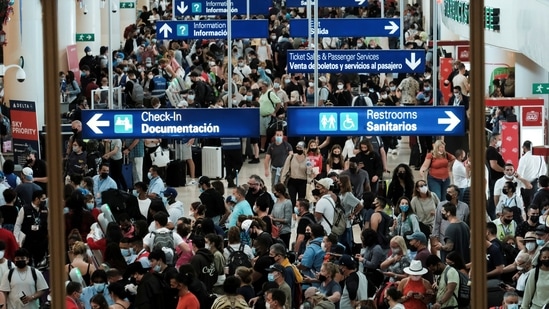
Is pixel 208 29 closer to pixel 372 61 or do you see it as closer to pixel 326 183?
pixel 372 61

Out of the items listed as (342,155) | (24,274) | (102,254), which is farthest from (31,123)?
(24,274)

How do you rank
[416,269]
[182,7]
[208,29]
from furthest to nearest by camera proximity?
[182,7] → [208,29] → [416,269]

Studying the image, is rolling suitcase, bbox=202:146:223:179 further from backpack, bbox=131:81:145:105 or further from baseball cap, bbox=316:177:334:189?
baseball cap, bbox=316:177:334:189

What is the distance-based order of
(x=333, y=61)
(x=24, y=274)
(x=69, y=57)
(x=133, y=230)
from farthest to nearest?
(x=69, y=57) → (x=333, y=61) → (x=133, y=230) → (x=24, y=274)

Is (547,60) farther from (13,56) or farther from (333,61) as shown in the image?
(13,56)

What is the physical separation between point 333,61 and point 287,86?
4.42m

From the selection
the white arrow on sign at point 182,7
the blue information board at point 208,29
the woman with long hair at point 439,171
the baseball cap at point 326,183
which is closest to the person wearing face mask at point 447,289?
the baseball cap at point 326,183

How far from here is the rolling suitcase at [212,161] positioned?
20.0 metres

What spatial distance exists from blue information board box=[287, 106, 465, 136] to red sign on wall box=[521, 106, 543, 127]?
4.88m

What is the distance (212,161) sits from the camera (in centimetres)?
2008

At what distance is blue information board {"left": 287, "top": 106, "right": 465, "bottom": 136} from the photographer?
13.6 metres

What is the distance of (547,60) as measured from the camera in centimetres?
1869

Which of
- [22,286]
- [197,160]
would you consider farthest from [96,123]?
[197,160]

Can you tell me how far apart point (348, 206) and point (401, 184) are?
1.48 metres
